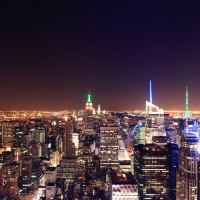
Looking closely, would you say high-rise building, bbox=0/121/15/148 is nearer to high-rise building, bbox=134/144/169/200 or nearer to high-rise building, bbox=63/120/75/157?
high-rise building, bbox=63/120/75/157

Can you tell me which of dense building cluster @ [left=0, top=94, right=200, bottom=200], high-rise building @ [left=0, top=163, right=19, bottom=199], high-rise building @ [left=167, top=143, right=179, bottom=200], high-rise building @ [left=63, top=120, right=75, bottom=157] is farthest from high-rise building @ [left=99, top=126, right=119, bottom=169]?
high-rise building @ [left=0, top=163, right=19, bottom=199]

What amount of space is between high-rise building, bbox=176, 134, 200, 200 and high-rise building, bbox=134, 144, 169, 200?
1297 millimetres

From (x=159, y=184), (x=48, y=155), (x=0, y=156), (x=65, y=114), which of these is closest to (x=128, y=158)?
(x=48, y=155)

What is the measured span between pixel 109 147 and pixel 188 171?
7.32 metres

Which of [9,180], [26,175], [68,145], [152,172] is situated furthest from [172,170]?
[68,145]

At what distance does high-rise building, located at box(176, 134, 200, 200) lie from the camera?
10781 millimetres

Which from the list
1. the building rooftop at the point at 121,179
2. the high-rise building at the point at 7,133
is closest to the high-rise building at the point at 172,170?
the building rooftop at the point at 121,179

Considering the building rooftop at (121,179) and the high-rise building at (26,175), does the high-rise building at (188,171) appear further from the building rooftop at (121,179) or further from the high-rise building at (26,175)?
the high-rise building at (26,175)

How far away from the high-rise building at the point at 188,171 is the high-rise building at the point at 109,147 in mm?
5262

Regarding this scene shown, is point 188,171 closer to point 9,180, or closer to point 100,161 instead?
point 9,180

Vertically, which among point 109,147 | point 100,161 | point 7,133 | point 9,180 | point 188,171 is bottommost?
point 9,180

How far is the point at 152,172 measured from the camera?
13227 millimetres

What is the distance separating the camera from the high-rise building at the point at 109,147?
1702 cm

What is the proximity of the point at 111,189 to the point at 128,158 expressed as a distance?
681cm
